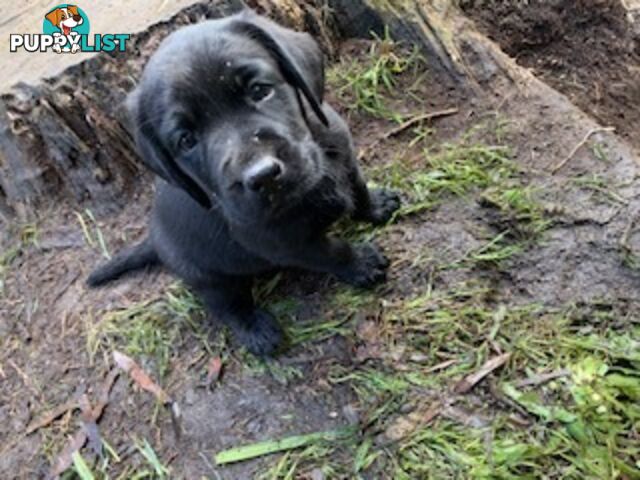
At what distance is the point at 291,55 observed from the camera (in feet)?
9.77

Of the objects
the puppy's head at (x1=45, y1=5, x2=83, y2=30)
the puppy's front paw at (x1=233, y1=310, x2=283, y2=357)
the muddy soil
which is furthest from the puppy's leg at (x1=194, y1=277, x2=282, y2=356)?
the muddy soil

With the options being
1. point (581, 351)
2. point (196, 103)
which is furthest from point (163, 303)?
point (581, 351)

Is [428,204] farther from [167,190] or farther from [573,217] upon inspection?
[167,190]

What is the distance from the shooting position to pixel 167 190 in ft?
11.6

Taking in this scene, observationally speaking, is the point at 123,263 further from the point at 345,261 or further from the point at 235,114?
the point at 235,114

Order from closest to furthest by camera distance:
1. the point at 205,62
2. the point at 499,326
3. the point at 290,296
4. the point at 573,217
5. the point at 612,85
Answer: the point at 205,62 → the point at 499,326 → the point at 573,217 → the point at 290,296 → the point at 612,85

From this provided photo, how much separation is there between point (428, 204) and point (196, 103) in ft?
4.41

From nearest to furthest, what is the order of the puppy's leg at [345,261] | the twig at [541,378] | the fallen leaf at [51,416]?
the twig at [541,378] → the puppy's leg at [345,261] → the fallen leaf at [51,416]

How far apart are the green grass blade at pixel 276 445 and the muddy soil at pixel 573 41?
8.42 ft

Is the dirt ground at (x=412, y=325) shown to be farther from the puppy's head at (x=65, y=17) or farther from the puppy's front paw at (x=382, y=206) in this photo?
the puppy's head at (x=65, y=17)

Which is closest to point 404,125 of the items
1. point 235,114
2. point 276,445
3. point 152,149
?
point 235,114

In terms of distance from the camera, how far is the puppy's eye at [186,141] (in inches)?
115

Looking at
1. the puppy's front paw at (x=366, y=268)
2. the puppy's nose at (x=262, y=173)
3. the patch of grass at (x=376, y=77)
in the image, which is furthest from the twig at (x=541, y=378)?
the patch of grass at (x=376, y=77)

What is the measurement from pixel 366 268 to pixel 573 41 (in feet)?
7.49
